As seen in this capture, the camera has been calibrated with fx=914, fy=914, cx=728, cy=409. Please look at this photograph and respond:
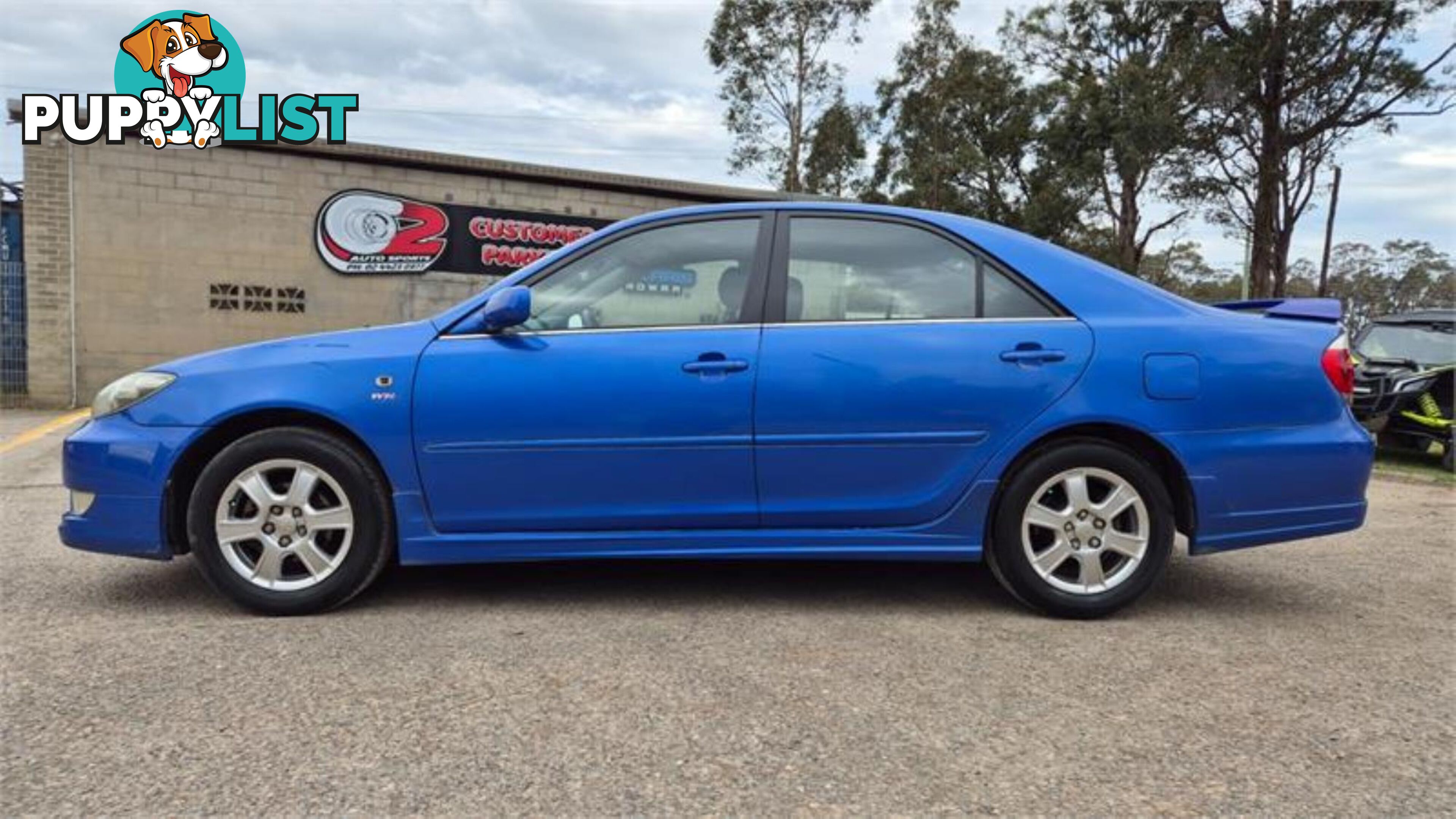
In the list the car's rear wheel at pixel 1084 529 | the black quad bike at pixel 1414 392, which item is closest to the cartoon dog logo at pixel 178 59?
the car's rear wheel at pixel 1084 529

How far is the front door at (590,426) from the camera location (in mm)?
3295

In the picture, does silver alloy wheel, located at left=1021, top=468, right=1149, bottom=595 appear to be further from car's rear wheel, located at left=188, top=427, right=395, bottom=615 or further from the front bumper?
the front bumper

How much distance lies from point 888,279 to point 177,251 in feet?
37.9

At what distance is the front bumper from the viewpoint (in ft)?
10.7

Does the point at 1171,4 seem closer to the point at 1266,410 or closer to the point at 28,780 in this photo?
the point at 1266,410

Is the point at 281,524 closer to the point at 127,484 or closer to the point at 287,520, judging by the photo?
the point at 287,520

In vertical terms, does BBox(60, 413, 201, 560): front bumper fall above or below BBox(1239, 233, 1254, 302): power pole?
below

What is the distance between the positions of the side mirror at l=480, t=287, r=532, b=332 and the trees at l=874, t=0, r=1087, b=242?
23953 millimetres

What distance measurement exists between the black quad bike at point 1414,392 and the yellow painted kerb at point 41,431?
12401mm

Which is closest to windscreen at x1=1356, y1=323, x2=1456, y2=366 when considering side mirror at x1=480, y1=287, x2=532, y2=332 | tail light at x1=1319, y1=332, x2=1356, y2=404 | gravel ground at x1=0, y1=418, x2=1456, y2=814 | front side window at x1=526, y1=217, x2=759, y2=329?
gravel ground at x1=0, y1=418, x2=1456, y2=814

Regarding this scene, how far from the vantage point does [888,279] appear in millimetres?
3545

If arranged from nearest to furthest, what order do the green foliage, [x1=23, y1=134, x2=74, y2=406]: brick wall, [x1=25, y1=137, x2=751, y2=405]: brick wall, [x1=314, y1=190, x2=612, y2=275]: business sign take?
[x1=23, y1=134, x2=74, y2=406]: brick wall, [x1=25, y1=137, x2=751, y2=405]: brick wall, [x1=314, y1=190, x2=612, y2=275]: business sign, the green foliage

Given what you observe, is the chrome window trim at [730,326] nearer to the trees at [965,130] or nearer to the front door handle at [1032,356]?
the front door handle at [1032,356]

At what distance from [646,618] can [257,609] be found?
140 centimetres
